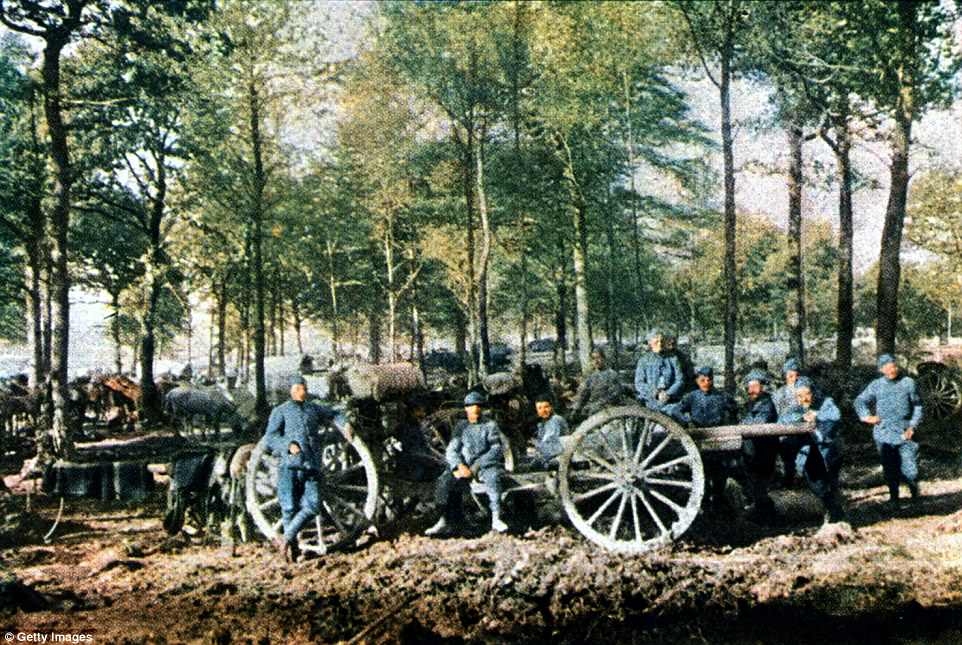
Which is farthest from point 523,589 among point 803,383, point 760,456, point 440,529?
point 803,383

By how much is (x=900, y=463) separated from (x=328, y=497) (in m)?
6.85

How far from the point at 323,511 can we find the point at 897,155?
12.2 m

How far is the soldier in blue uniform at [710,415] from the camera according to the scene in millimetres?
7883

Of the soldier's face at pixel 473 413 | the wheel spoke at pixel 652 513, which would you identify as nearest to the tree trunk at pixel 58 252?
the soldier's face at pixel 473 413

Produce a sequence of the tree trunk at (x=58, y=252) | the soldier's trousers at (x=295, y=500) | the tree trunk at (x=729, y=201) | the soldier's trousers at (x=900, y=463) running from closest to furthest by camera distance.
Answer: the soldier's trousers at (x=295, y=500)
the soldier's trousers at (x=900, y=463)
the tree trunk at (x=58, y=252)
the tree trunk at (x=729, y=201)

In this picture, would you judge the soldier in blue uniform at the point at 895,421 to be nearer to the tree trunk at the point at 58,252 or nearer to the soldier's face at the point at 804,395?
the soldier's face at the point at 804,395

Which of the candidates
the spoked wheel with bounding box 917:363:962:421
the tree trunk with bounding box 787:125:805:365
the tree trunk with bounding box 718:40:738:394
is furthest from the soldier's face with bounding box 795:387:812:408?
the tree trunk with bounding box 787:125:805:365

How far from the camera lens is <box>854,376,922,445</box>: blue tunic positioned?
8062 mm

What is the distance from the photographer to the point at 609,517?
24.8 ft

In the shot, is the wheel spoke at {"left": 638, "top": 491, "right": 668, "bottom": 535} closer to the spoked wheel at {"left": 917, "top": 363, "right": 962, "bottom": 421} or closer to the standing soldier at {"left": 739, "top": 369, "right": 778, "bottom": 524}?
the standing soldier at {"left": 739, "top": 369, "right": 778, "bottom": 524}

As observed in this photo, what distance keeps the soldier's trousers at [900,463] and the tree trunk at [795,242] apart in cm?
981

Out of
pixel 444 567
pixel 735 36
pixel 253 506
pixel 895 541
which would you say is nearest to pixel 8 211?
pixel 253 506

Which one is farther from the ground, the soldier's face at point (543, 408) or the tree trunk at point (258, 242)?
the tree trunk at point (258, 242)

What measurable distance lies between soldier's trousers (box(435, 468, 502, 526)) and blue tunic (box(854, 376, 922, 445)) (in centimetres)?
455
